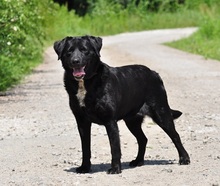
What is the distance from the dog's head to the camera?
25.2ft

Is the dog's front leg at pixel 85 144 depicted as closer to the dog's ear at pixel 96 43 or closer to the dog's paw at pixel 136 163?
the dog's paw at pixel 136 163

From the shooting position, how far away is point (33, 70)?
74.1 feet

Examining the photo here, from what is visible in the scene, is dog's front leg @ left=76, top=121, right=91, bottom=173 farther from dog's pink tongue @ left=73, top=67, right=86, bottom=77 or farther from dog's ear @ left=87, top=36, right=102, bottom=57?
dog's ear @ left=87, top=36, right=102, bottom=57

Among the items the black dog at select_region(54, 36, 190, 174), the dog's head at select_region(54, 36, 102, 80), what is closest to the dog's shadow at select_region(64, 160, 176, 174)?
the black dog at select_region(54, 36, 190, 174)

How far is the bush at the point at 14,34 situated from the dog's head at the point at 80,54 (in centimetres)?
871

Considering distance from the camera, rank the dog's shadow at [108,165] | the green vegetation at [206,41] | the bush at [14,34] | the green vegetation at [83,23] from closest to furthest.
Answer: the dog's shadow at [108,165] < the bush at [14,34] < the green vegetation at [83,23] < the green vegetation at [206,41]

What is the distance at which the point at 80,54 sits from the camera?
7.69 meters

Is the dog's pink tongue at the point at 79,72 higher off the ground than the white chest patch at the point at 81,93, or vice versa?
the dog's pink tongue at the point at 79,72

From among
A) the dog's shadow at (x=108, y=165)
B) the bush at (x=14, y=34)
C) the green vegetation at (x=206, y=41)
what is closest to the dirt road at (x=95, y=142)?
the dog's shadow at (x=108, y=165)

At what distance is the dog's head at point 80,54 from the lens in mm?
7676

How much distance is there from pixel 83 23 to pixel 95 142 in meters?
38.0

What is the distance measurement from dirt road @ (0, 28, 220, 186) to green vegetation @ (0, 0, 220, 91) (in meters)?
1.16

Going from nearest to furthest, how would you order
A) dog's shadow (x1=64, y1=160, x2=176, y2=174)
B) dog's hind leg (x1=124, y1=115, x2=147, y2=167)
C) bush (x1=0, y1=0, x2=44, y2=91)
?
dog's shadow (x1=64, y1=160, x2=176, y2=174), dog's hind leg (x1=124, y1=115, x2=147, y2=167), bush (x1=0, y1=0, x2=44, y2=91)

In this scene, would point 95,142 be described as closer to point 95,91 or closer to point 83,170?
point 83,170
